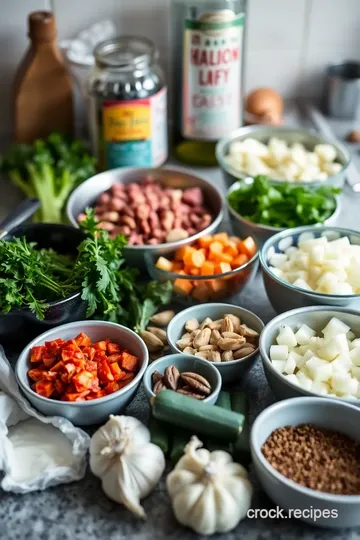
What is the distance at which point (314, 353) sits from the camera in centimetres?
122

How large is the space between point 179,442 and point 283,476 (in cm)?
19

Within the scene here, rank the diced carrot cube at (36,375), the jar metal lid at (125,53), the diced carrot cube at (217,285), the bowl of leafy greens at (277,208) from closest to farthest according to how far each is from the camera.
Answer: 1. the diced carrot cube at (36,375)
2. the diced carrot cube at (217,285)
3. the bowl of leafy greens at (277,208)
4. the jar metal lid at (125,53)

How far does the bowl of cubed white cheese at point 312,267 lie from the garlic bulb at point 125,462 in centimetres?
41

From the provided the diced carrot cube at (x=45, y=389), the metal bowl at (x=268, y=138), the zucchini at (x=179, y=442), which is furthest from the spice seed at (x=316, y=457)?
the metal bowl at (x=268, y=138)

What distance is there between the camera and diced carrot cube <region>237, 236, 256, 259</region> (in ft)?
4.80

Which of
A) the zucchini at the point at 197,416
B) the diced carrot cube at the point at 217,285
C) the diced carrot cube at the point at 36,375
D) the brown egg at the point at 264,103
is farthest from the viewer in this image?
the brown egg at the point at 264,103

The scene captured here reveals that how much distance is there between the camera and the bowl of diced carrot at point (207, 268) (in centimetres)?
142

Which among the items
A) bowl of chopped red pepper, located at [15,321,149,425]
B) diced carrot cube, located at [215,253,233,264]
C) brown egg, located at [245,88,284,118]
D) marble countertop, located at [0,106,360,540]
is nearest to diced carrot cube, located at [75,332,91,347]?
bowl of chopped red pepper, located at [15,321,149,425]

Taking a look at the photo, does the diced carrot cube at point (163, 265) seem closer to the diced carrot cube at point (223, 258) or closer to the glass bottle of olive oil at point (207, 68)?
the diced carrot cube at point (223, 258)

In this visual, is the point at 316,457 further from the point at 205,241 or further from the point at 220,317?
the point at 205,241

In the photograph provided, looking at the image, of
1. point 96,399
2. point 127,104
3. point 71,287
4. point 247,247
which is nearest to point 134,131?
point 127,104

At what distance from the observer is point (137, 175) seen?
1741 mm

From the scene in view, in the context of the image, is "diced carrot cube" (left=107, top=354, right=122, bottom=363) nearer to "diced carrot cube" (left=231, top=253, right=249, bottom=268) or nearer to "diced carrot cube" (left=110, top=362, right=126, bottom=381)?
"diced carrot cube" (left=110, top=362, right=126, bottom=381)

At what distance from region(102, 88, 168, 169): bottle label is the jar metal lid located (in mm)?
82
